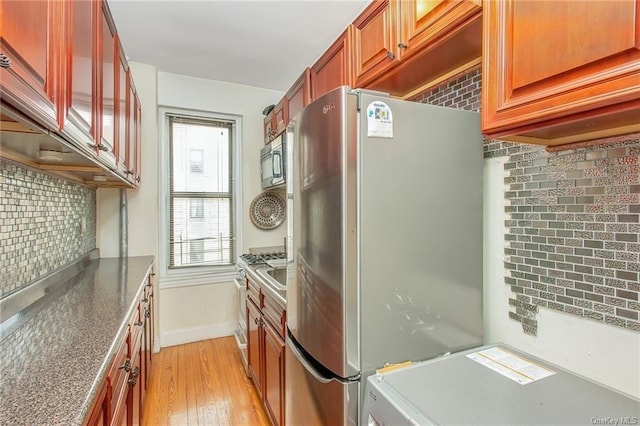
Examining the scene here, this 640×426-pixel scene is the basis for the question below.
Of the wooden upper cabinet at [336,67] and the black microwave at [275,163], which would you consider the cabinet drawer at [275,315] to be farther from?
the wooden upper cabinet at [336,67]

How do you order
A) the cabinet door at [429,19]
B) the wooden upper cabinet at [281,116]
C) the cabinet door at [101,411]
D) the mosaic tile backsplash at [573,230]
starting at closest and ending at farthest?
1. the cabinet door at [101,411]
2. the mosaic tile backsplash at [573,230]
3. the cabinet door at [429,19]
4. the wooden upper cabinet at [281,116]

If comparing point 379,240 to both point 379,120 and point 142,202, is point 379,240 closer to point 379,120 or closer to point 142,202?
point 379,120

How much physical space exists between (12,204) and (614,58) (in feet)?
7.02

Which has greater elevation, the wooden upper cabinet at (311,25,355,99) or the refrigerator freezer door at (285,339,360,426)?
the wooden upper cabinet at (311,25,355,99)

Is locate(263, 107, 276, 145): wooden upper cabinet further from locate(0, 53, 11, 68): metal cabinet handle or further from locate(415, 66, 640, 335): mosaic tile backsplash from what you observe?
locate(0, 53, 11, 68): metal cabinet handle

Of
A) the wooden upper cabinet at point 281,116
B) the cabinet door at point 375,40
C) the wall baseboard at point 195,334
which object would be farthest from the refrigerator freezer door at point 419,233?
the wall baseboard at point 195,334

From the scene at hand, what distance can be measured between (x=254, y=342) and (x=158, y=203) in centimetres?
175

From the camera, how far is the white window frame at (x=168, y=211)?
3219mm

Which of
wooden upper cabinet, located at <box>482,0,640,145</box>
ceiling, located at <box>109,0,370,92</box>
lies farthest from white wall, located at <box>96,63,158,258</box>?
wooden upper cabinet, located at <box>482,0,640,145</box>

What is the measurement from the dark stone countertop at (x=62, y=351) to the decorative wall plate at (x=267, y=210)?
1.74 meters

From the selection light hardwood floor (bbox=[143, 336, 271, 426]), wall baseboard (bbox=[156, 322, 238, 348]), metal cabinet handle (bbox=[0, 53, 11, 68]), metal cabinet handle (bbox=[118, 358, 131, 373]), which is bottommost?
light hardwood floor (bbox=[143, 336, 271, 426])

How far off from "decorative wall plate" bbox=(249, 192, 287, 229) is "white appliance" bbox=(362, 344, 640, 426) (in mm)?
2623

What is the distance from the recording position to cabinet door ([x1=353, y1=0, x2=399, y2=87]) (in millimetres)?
1435

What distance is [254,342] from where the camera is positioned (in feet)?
7.47
